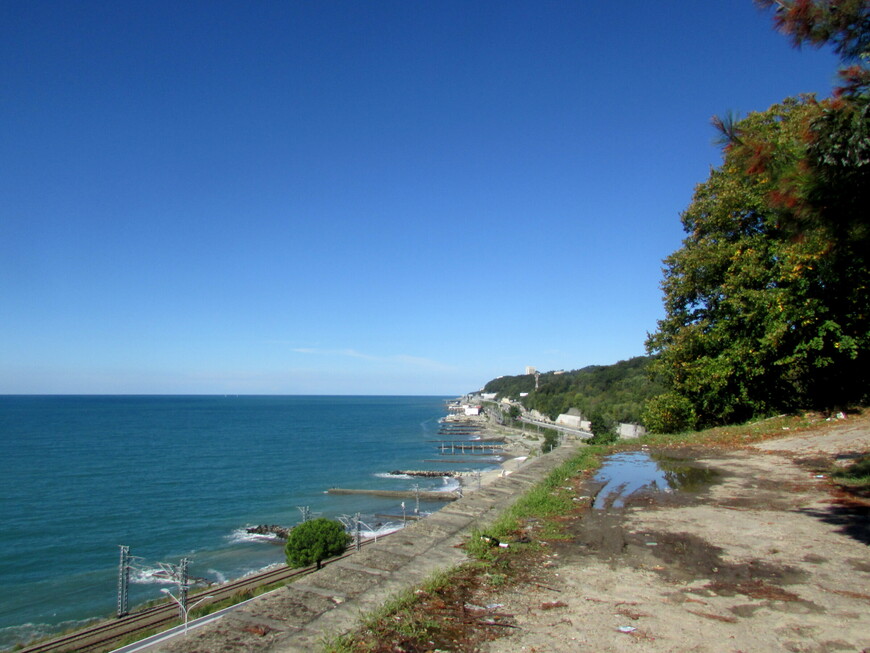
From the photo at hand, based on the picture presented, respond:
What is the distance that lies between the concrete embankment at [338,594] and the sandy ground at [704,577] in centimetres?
85

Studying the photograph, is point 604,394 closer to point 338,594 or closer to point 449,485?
point 449,485

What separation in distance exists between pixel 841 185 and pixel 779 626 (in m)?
4.04

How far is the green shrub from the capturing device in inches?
720

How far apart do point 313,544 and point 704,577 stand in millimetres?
27839

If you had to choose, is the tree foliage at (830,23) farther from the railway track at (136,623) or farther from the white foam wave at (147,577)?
the white foam wave at (147,577)

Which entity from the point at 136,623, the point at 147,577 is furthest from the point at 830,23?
the point at 147,577

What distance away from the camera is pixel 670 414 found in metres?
19.0

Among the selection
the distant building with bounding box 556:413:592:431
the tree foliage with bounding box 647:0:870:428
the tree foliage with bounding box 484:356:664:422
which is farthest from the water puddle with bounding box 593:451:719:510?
the distant building with bounding box 556:413:592:431

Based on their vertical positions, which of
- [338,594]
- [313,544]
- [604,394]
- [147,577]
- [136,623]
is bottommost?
[147,577]

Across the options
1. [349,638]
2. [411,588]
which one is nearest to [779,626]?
[411,588]

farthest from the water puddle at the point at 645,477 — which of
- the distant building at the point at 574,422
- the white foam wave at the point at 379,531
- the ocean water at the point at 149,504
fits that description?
the distant building at the point at 574,422

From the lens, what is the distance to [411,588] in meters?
3.64

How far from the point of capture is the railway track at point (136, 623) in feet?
65.5

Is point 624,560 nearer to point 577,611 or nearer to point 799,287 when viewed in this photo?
point 577,611
